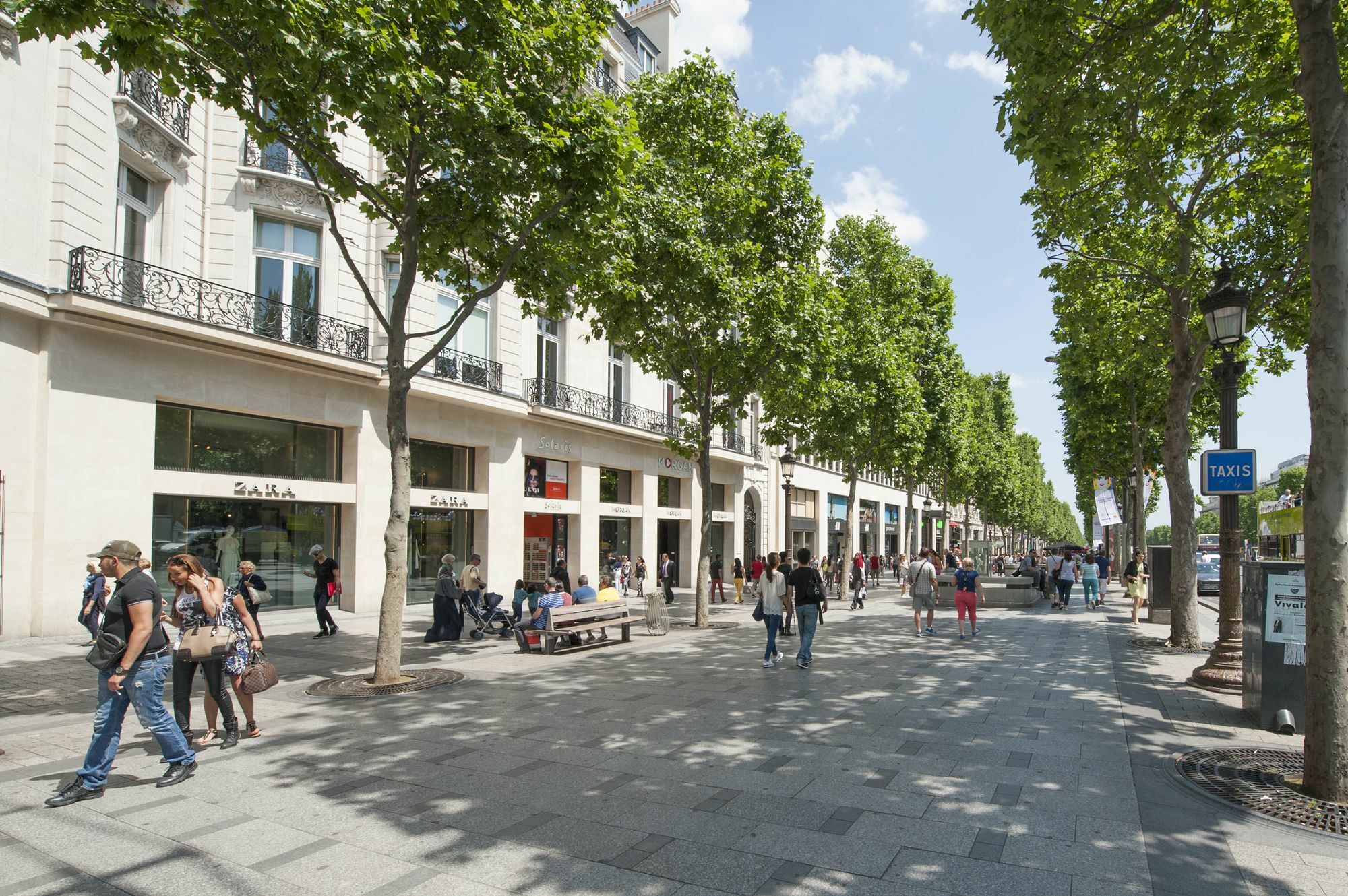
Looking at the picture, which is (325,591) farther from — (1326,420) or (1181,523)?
(1181,523)

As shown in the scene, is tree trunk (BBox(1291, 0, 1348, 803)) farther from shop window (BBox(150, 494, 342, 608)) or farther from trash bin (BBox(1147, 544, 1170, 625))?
shop window (BBox(150, 494, 342, 608))

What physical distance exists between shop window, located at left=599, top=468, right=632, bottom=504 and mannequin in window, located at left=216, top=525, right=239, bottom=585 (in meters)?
11.9

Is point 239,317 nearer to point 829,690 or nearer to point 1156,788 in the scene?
point 829,690

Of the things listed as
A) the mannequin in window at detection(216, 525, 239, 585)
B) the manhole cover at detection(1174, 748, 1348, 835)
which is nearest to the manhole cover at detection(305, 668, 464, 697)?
the mannequin in window at detection(216, 525, 239, 585)

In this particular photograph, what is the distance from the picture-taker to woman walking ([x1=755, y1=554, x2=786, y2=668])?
37.8 ft

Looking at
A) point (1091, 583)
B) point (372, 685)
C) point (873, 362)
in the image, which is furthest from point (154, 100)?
point (1091, 583)

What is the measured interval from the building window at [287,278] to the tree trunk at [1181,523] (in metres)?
17.0

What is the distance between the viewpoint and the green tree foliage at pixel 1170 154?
7.70 meters

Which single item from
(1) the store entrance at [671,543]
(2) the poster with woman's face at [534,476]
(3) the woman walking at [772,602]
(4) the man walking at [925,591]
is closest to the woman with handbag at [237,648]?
(3) the woman walking at [772,602]

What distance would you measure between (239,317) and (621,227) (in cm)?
790

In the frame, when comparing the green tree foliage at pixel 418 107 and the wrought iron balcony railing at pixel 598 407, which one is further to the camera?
the wrought iron balcony railing at pixel 598 407

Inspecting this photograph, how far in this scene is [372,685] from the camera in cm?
980

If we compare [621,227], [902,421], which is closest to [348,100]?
[621,227]

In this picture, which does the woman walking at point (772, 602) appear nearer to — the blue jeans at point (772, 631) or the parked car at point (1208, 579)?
the blue jeans at point (772, 631)
